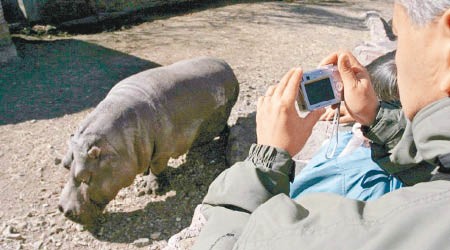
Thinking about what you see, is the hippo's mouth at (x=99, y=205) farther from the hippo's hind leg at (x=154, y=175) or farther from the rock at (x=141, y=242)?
the hippo's hind leg at (x=154, y=175)

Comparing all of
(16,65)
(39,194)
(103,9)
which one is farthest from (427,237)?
(103,9)

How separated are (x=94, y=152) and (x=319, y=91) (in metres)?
2.46

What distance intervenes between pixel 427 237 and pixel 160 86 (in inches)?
139

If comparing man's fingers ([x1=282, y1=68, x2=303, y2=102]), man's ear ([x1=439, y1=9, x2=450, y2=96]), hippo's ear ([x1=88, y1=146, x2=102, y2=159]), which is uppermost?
man's ear ([x1=439, y1=9, x2=450, y2=96])

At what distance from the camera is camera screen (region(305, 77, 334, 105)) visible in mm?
1528

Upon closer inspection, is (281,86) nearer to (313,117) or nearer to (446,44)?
(313,117)

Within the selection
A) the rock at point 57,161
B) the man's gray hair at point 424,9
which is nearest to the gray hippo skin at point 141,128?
the rock at point 57,161

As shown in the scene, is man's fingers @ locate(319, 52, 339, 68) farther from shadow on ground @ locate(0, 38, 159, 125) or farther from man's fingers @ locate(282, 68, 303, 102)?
shadow on ground @ locate(0, 38, 159, 125)

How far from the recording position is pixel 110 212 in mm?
4023

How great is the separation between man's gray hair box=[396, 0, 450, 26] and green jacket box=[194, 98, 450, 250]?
19cm

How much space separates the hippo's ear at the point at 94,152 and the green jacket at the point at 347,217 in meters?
2.54

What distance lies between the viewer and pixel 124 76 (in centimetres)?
661

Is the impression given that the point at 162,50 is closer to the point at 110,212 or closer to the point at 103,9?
the point at 103,9

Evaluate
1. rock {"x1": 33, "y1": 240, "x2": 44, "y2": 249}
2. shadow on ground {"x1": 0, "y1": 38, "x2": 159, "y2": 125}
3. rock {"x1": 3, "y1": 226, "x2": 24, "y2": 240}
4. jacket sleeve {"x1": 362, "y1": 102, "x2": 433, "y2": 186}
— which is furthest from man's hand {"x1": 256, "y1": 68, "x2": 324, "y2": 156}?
shadow on ground {"x1": 0, "y1": 38, "x2": 159, "y2": 125}
